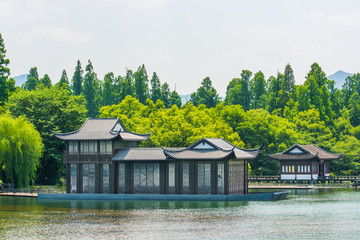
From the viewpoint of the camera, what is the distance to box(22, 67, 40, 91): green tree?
6137 inches

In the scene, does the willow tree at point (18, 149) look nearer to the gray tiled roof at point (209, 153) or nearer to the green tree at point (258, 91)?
the gray tiled roof at point (209, 153)

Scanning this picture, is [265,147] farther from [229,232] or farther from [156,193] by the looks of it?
[229,232]

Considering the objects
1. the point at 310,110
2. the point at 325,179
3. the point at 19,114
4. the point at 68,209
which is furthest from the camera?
the point at 310,110

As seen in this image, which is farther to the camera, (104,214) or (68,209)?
(68,209)

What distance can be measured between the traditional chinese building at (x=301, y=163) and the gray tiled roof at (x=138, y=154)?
30.9 m

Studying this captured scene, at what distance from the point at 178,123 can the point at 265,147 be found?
69.8 feet

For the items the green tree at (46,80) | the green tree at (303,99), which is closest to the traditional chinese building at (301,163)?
the green tree at (303,99)

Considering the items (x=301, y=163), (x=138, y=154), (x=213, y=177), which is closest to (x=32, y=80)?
(x=301, y=163)

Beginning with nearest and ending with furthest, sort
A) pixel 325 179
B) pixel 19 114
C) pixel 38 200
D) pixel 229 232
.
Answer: pixel 229 232 < pixel 38 200 < pixel 19 114 < pixel 325 179

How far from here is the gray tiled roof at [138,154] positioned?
64062 mm

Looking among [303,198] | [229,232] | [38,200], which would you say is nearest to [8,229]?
[229,232]

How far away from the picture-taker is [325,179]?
3425 inches

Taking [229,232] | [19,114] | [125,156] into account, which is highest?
[19,114]

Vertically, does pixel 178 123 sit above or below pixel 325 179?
above
